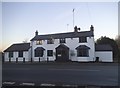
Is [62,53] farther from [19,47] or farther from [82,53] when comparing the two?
[19,47]

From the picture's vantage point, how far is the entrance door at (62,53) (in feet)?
139

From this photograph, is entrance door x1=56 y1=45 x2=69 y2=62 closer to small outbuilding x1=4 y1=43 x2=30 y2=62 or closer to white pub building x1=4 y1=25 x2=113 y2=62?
white pub building x1=4 y1=25 x2=113 y2=62

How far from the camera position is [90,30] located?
141ft

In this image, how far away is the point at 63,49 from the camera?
142 feet

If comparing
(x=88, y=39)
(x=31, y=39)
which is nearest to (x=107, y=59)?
(x=88, y=39)

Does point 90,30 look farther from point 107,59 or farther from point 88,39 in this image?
point 107,59

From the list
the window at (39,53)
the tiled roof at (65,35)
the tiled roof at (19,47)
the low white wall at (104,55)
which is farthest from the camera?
the tiled roof at (19,47)

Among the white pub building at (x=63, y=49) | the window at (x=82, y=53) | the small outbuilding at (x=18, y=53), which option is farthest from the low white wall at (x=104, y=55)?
the small outbuilding at (x=18, y=53)

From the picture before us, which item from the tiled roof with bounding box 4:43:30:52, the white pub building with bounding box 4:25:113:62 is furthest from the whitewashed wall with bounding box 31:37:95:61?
the tiled roof with bounding box 4:43:30:52

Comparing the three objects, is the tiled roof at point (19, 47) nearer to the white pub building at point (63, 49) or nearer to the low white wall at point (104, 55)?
the white pub building at point (63, 49)

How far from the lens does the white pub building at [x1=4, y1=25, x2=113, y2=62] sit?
40938mm

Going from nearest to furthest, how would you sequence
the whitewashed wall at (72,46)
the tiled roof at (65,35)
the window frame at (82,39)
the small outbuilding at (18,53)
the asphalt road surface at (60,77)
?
the asphalt road surface at (60,77), the whitewashed wall at (72,46), the tiled roof at (65,35), the window frame at (82,39), the small outbuilding at (18,53)

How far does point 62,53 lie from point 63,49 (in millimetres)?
846

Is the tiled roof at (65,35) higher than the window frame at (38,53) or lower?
higher
